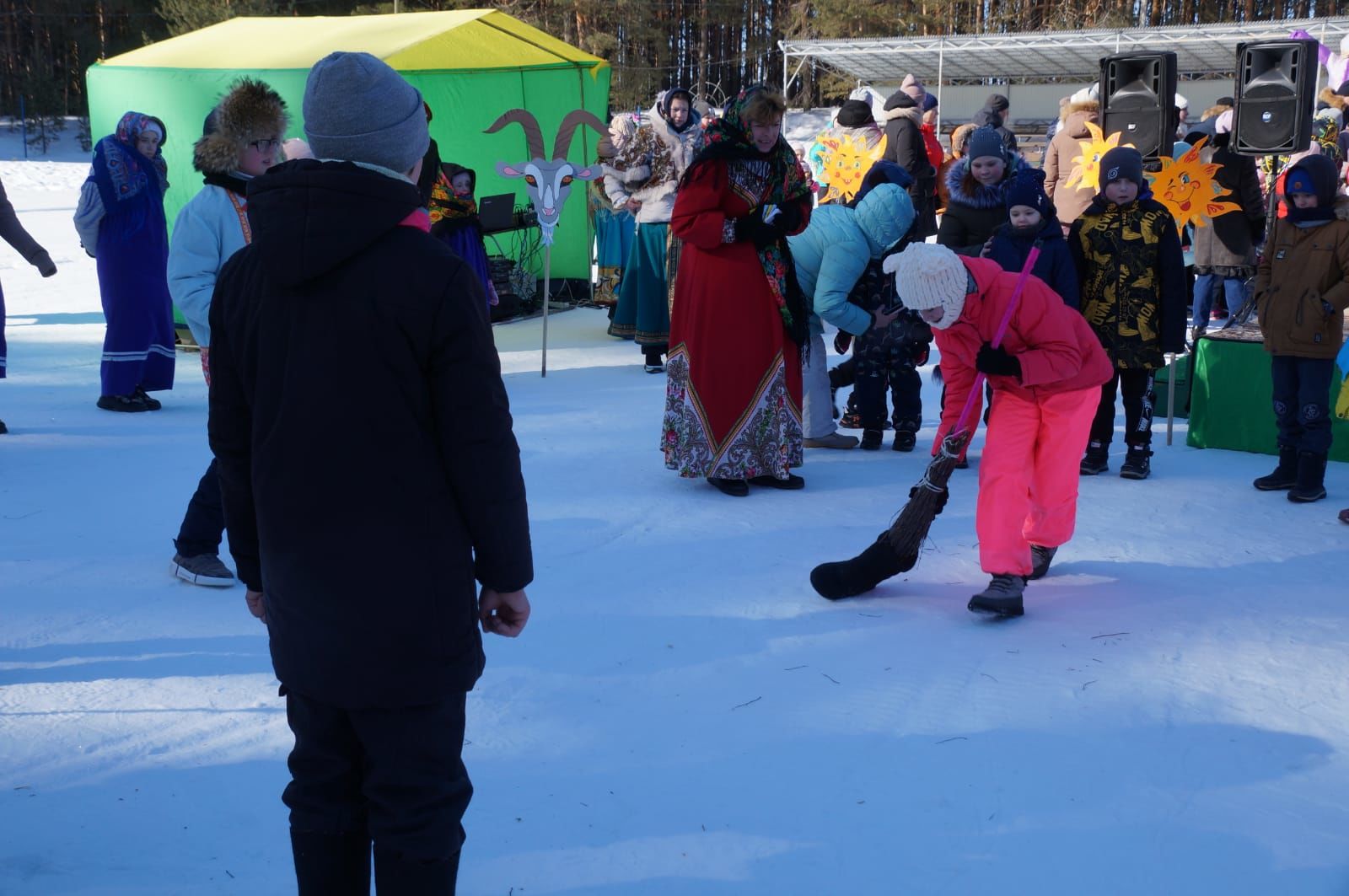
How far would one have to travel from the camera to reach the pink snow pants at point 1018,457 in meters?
3.92

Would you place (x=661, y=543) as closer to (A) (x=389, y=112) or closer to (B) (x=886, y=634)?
(B) (x=886, y=634)

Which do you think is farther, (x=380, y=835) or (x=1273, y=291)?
(x=1273, y=291)

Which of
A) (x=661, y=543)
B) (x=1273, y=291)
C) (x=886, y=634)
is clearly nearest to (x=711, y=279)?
(x=661, y=543)

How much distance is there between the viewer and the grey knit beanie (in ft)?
6.24

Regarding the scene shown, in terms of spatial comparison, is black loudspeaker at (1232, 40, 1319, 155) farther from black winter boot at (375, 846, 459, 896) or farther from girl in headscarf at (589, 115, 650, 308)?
black winter boot at (375, 846, 459, 896)

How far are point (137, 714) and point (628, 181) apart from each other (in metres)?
5.86

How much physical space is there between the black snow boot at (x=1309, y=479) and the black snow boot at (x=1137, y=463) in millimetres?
616

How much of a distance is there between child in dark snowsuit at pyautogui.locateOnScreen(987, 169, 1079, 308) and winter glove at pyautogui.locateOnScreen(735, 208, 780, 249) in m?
0.94

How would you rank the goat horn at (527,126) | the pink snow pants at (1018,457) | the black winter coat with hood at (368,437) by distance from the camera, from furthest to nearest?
the goat horn at (527,126)
the pink snow pants at (1018,457)
the black winter coat with hood at (368,437)

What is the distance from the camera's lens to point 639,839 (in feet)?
8.71

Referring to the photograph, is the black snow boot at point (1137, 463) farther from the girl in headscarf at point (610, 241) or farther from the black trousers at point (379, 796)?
the girl in headscarf at point (610, 241)

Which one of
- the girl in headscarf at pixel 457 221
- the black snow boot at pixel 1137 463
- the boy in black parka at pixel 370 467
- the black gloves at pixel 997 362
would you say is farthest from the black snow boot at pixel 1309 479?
the girl in headscarf at pixel 457 221

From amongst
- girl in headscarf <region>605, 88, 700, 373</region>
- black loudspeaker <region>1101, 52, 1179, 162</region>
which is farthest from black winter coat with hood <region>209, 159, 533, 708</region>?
girl in headscarf <region>605, 88, 700, 373</region>

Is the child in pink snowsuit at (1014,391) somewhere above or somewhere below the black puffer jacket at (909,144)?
below
